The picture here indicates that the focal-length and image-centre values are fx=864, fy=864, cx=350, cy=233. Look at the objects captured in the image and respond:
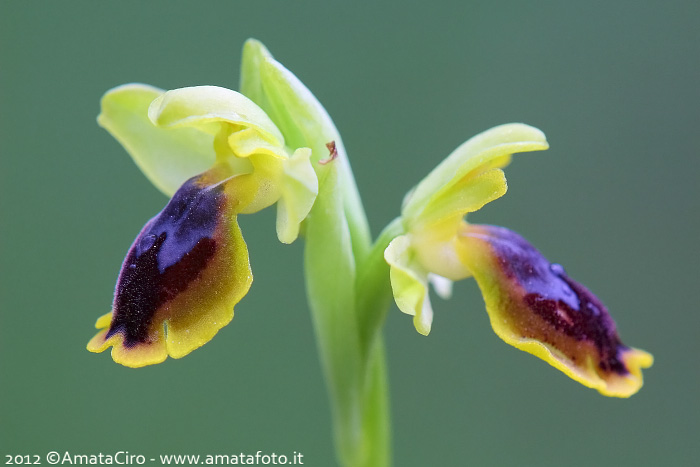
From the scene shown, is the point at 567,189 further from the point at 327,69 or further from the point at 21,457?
the point at 21,457

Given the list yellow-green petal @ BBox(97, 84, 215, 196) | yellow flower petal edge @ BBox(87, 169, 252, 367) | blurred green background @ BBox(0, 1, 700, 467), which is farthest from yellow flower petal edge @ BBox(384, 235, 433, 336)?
blurred green background @ BBox(0, 1, 700, 467)

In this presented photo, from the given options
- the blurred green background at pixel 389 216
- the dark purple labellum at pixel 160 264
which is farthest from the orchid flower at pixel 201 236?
the blurred green background at pixel 389 216

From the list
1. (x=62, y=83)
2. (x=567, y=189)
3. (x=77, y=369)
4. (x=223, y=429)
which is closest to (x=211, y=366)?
(x=223, y=429)

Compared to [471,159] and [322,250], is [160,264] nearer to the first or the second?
[322,250]

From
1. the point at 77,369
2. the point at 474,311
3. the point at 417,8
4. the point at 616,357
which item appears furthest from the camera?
the point at 417,8

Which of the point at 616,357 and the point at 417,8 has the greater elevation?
the point at 417,8

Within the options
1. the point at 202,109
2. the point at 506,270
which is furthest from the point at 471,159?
the point at 202,109

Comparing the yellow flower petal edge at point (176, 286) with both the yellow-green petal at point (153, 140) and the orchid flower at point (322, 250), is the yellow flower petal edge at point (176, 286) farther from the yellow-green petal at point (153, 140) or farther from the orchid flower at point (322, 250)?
the yellow-green petal at point (153, 140)
